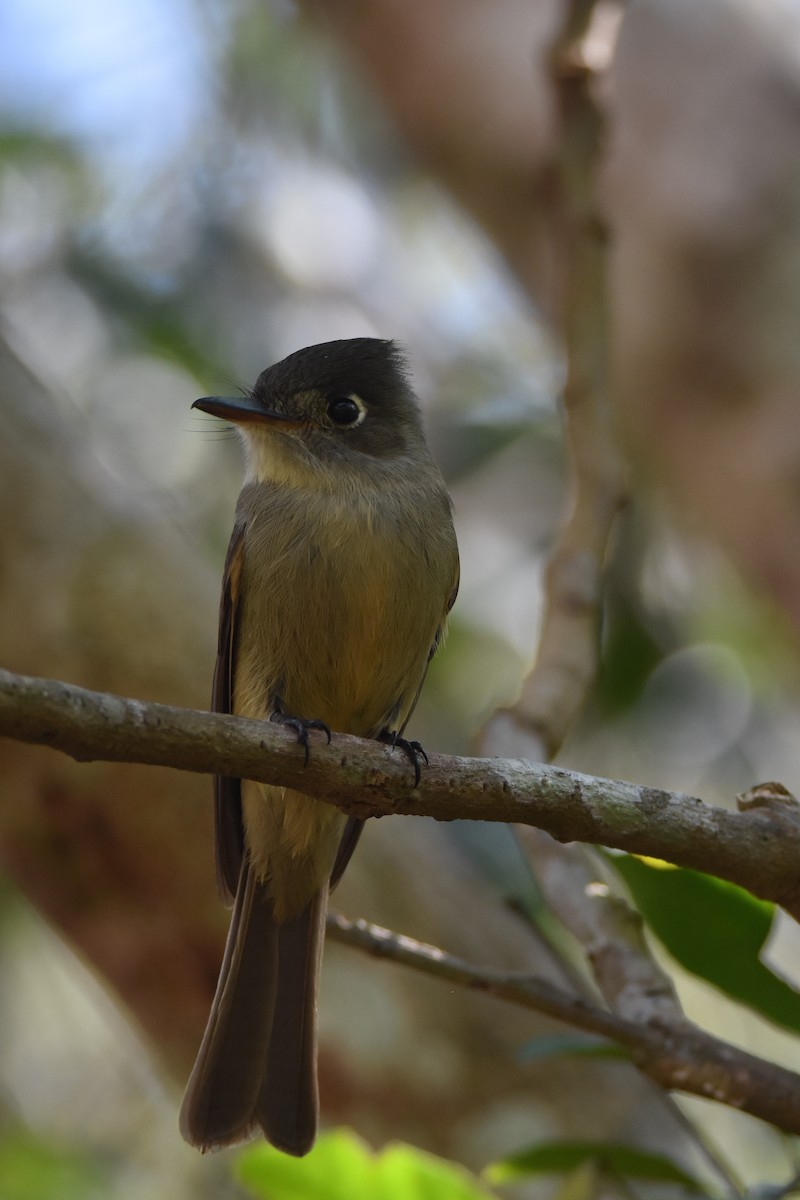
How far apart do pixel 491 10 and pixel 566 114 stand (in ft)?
5.12

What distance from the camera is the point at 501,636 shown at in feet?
22.7

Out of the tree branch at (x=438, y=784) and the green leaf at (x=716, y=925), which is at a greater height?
the tree branch at (x=438, y=784)

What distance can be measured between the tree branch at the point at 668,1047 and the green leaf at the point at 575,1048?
82mm

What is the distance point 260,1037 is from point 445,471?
436 cm

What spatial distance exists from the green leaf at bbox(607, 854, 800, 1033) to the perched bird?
67 cm

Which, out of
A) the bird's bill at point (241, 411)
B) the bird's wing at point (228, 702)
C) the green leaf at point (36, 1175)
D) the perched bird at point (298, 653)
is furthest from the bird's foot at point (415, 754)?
the green leaf at point (36, 1175)

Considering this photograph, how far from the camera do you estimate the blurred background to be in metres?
3.81

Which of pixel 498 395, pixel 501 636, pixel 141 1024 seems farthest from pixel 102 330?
pixel 141 1024

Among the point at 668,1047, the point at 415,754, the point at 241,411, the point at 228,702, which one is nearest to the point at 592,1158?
the point at 668,1047

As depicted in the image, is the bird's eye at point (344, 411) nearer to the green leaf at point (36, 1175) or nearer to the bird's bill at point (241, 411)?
the bird's bill at point (241, 411)

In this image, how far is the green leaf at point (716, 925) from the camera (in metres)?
2.61

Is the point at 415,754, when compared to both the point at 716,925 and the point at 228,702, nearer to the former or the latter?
the point at 716,925

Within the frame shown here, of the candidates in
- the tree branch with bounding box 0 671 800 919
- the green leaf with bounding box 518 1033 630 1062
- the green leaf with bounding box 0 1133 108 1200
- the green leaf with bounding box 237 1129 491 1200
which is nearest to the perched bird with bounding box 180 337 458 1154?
the green leaf with bounding box 237 1129 491 1200

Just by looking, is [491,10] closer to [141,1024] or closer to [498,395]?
[498,395]
